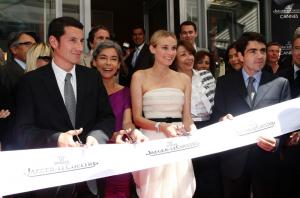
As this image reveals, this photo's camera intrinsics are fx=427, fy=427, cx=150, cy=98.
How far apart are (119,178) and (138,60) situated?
251cm

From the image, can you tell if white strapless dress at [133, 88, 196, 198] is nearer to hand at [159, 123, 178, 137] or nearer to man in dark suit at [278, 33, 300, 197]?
hand at [159, 123, 178, 137]

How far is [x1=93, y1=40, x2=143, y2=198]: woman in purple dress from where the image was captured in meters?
3.81

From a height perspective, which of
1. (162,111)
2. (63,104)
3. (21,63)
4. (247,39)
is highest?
(247,39)

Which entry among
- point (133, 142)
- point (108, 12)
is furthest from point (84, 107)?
point (108, 12)

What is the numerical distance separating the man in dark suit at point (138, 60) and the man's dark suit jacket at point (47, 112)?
1580mm

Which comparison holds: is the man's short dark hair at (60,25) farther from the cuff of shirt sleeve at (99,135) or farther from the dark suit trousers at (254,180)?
the dark suit trousers at (254,180)

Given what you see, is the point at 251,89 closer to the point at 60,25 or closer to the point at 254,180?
the point at 254,180

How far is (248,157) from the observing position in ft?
12.2

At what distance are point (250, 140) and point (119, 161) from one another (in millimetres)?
1131

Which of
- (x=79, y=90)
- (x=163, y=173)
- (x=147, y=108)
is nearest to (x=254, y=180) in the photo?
(x=163, y=173)

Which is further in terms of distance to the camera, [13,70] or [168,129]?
[13,70]

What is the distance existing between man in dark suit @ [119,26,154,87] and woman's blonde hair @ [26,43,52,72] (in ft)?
2.87

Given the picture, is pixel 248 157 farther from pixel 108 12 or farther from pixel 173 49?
pixel 108 12

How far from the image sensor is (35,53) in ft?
14.0
